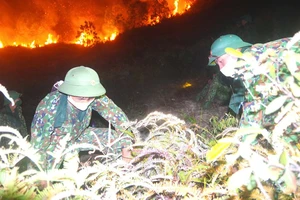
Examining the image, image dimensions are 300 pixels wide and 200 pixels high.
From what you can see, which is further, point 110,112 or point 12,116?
point 12,116

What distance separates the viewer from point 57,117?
3285 mm

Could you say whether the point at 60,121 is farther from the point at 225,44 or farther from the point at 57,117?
the point at 225,44

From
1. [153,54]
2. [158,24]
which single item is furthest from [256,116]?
[158,24]

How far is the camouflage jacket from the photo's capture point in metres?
3.18

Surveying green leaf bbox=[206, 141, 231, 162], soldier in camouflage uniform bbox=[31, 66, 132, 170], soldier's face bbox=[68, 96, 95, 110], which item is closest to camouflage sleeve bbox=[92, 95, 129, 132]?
soldier in camouflage uniform bbox=[31, 66, 132, 170]

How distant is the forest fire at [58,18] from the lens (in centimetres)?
2094

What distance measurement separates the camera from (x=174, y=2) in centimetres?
2228

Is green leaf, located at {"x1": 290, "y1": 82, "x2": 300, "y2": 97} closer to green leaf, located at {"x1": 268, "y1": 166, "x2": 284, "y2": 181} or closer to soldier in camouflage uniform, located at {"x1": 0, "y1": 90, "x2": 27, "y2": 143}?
green leaf, located at {"x1": 268, "y1": 166, "x2": 284, "y2": 181}

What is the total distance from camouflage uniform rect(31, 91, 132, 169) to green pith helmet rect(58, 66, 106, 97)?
0.97 feet

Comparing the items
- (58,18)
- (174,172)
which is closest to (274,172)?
(174,172)

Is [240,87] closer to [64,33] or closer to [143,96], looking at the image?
[143,96]

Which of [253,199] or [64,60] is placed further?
[64,60]

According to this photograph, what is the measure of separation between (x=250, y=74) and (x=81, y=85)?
196 centimetres

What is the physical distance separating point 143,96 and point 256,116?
8510 mm
